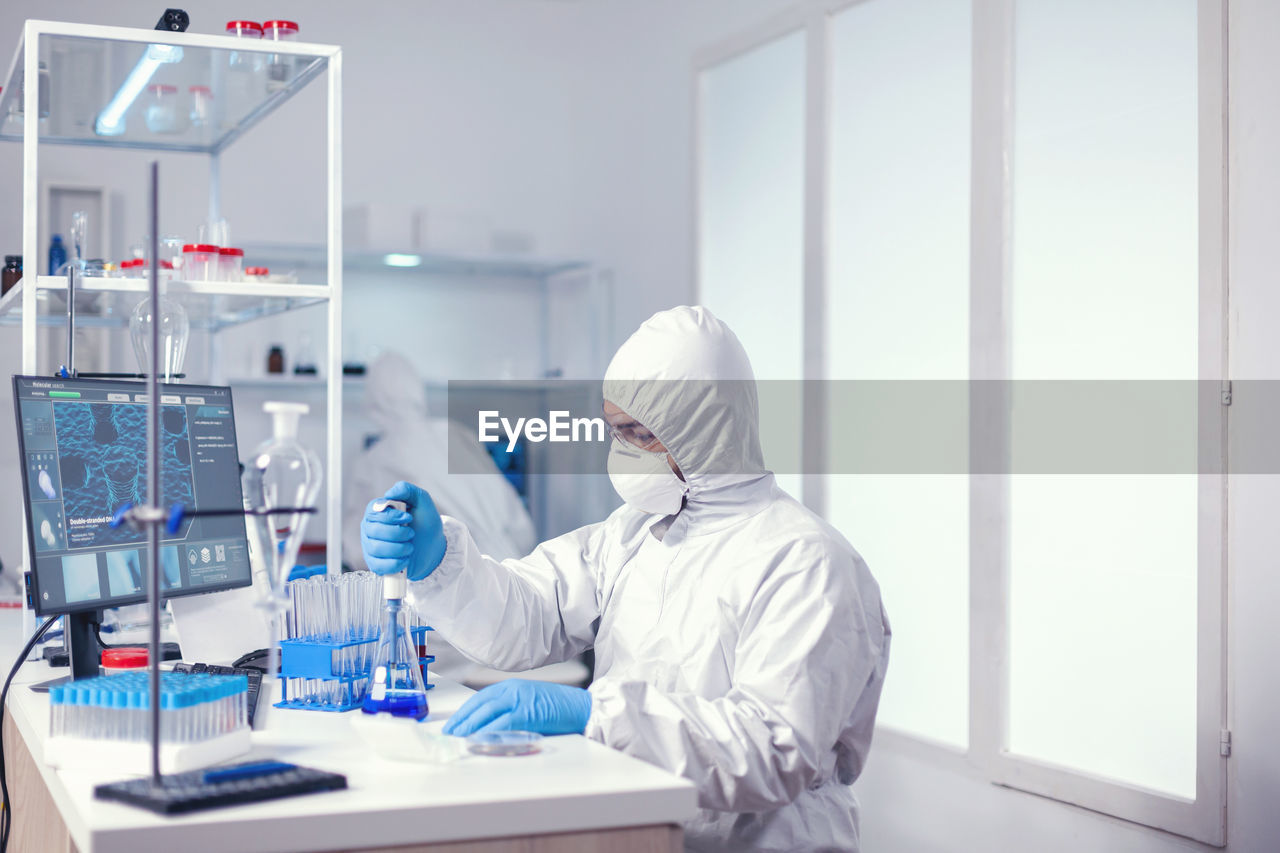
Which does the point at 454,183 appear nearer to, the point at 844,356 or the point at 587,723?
the point at 844,356

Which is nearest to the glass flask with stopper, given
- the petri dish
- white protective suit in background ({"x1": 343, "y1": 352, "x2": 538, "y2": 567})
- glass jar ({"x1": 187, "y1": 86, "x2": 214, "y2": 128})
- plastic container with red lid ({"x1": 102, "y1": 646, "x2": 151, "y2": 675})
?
the petri dish

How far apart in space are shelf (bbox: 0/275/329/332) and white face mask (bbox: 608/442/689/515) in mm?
735

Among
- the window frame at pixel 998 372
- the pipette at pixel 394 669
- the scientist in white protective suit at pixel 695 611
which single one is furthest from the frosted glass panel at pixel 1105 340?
the pipette at pixel 394 669

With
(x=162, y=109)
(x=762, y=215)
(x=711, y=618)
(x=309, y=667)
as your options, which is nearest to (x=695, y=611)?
(x=711, y=618)

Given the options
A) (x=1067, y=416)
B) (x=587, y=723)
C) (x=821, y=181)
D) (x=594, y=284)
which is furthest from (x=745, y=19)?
(x=587, y=723)

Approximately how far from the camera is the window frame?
7.84 feet

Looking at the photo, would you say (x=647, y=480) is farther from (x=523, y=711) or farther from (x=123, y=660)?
(x=123, y=660)

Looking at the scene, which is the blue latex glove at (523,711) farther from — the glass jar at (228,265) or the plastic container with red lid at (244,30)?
the plastic container with red lid at (244,30)

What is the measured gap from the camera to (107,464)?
1697 mm

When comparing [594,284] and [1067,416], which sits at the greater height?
[594,284]

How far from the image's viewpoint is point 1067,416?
9.14 feet

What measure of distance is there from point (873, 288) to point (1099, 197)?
0.83 meters

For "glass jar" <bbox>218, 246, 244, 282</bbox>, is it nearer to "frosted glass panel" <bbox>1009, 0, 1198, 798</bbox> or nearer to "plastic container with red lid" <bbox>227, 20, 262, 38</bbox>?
"plastic container with red lid" <bbox>227, 20, 262, 38</bbox>

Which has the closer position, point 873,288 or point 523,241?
point 873,288
